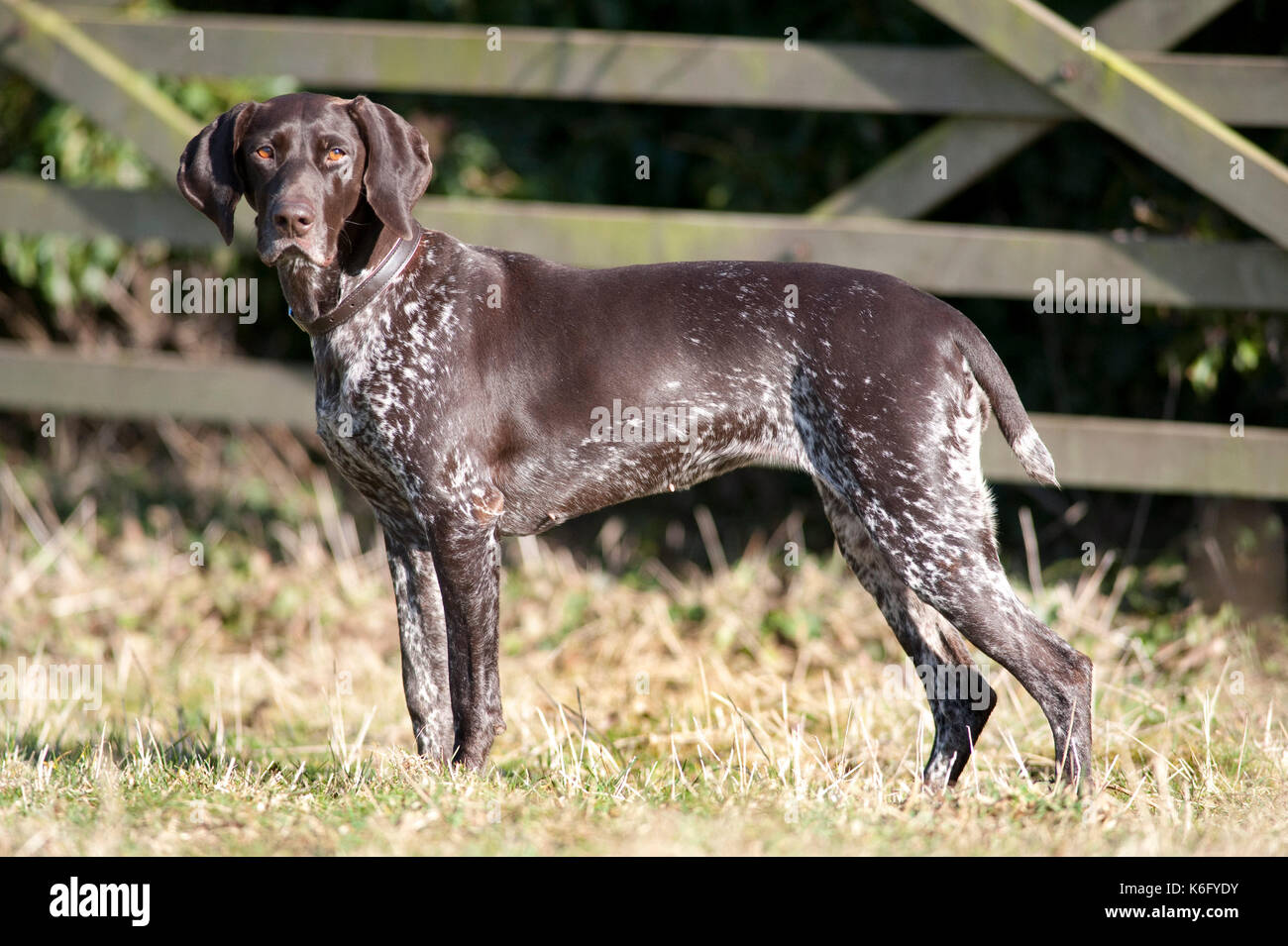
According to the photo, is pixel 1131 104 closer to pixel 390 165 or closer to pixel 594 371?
pixel 594 371

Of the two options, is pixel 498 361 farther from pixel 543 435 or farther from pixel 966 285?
pixel 966 285

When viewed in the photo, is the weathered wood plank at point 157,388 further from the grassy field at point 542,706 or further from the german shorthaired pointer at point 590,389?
the german shorthaired pointer at point 590,389

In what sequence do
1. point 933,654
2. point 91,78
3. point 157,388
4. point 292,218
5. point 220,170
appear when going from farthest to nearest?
1. point 157,388
2. point 91,78
3. point 933,654
4. point 220,170
5. point 292,218

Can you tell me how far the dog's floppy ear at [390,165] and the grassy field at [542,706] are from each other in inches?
54.0

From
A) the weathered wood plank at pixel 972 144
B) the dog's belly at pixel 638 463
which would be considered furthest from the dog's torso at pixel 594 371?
the weathered wood plank at pixel 972 144

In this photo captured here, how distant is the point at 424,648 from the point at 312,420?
185cm

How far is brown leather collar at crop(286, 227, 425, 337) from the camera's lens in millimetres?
3432

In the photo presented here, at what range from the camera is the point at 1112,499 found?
606 cm

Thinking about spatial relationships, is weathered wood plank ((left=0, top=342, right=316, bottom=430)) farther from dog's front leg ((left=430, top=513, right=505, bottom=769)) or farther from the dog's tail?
the dog's tail

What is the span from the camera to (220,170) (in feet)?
11.1

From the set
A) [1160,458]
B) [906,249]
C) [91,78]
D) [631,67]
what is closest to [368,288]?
[631,67]

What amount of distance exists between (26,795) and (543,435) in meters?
1.53

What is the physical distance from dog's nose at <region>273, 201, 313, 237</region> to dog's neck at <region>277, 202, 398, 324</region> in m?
0.25

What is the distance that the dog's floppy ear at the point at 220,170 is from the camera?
3.38m
